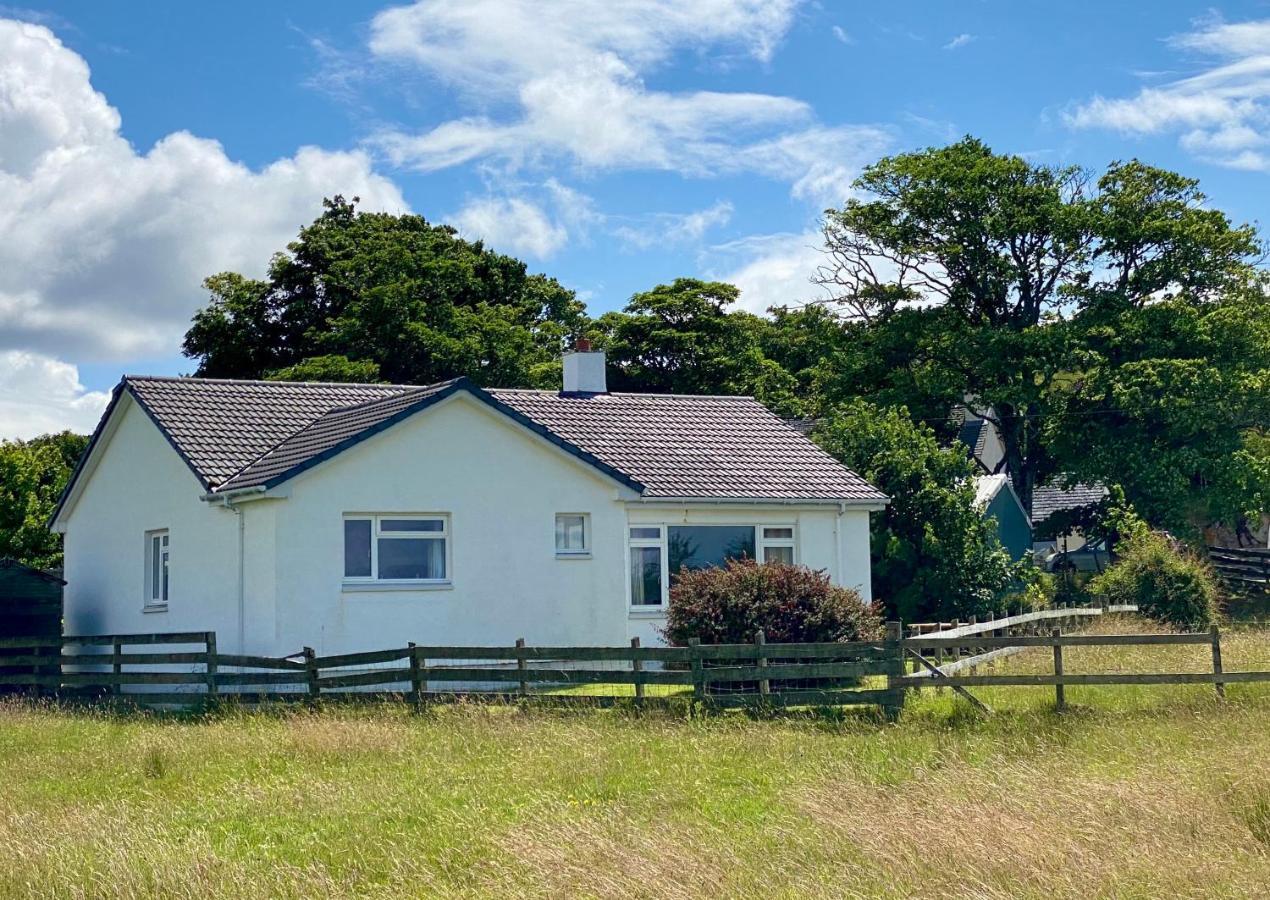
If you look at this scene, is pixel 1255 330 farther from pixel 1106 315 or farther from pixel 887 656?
pixel 887 656

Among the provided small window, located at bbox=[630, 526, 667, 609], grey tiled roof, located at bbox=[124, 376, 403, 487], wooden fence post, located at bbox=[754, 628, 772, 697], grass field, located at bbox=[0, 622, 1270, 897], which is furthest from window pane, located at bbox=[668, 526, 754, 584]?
grass field, located at bbox=[0, 622, 1270, 897]

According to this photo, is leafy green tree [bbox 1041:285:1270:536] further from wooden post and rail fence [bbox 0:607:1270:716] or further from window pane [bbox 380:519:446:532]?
window pane [bbox 380:519:446:532]

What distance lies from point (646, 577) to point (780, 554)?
277 centimetres

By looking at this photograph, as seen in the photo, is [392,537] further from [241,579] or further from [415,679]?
[415,679]

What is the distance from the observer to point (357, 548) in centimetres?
2384

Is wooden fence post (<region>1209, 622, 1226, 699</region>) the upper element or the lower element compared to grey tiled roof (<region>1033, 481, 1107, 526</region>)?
lower

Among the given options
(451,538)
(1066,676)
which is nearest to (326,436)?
(451,538)

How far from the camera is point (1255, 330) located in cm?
4731

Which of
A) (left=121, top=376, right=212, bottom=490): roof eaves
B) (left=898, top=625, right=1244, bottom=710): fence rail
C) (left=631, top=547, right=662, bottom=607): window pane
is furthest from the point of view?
(left=631, top=547, right=662, bottom=607): window pane

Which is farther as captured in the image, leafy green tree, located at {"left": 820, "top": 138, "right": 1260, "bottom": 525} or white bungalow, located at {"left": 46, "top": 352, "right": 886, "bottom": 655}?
leafy green tree, located at {"left": 820, "top": 138, "right": 1260, "bottom": 525}

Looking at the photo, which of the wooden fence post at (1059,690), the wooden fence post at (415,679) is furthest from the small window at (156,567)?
the wooden fence post at (1059,690)

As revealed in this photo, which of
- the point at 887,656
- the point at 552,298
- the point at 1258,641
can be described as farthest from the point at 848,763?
the point at 552,298

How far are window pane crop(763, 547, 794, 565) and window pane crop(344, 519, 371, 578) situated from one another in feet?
23.7

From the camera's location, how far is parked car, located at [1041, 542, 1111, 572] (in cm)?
5172
